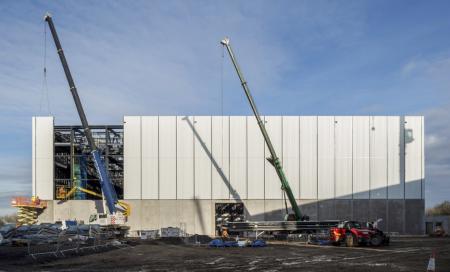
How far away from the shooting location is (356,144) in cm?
5572

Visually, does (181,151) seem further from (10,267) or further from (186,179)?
(10,267)

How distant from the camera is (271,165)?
54625 mm

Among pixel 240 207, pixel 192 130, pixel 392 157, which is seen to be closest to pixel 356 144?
pixel 392 157

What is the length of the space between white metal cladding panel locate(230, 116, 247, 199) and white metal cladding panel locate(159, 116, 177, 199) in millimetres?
5971

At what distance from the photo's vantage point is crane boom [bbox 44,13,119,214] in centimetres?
4852

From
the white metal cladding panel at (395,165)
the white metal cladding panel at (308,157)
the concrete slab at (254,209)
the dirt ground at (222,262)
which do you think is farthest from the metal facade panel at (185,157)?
the dirt ground at (222,262)

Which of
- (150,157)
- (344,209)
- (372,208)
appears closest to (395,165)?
(372,208)

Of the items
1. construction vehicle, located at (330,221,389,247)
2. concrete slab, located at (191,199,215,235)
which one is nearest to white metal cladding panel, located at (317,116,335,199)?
concrete slab, located at (191,199,215,235)

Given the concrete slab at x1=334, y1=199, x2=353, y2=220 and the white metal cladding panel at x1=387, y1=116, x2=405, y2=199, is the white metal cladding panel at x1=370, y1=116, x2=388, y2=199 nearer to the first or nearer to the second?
the white metal cladding panel at x1=387, y1=116, x2=405, y2=199

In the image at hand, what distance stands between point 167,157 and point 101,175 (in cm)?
872

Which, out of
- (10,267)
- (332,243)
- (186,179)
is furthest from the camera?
(186,179)

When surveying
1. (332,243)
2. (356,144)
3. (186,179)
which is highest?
(356,144)

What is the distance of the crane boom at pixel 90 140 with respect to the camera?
4852 cm

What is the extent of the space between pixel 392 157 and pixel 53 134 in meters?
36.0
